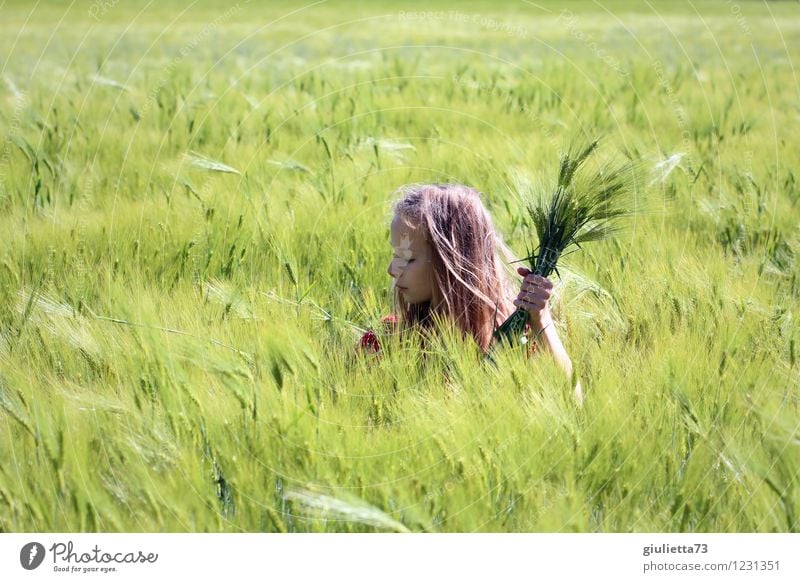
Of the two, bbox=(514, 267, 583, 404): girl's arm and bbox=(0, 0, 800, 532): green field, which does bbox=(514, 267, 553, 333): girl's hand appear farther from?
bbox=(0, 0, 800, 532): green field

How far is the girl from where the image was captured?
2.00 meters

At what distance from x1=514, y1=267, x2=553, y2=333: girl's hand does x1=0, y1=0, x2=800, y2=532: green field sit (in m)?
0.13

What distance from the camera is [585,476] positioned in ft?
4.90

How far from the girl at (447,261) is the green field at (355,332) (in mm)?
142

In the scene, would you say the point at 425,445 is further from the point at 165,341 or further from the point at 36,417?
the point at 36,417

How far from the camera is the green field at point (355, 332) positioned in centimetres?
147

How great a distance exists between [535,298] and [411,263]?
1.06 feet

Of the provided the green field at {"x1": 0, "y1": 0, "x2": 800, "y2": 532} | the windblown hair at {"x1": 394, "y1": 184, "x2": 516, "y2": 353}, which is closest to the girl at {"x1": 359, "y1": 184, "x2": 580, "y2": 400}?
the windblown hair at {"x1": 394, "y1": 184, "x2": 516, "y2": 353}

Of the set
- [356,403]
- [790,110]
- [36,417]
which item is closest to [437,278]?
[356,403]

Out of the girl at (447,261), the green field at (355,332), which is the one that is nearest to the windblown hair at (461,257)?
the girl at (447,261)

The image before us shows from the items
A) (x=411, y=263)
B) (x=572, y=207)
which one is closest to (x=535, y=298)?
(x=572, y=207)

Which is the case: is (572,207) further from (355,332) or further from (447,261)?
(355,332)

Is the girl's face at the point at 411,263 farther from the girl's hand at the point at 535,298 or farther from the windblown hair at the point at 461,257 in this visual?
the girl's hand at the point at 535,298

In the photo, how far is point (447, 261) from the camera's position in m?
1.98
